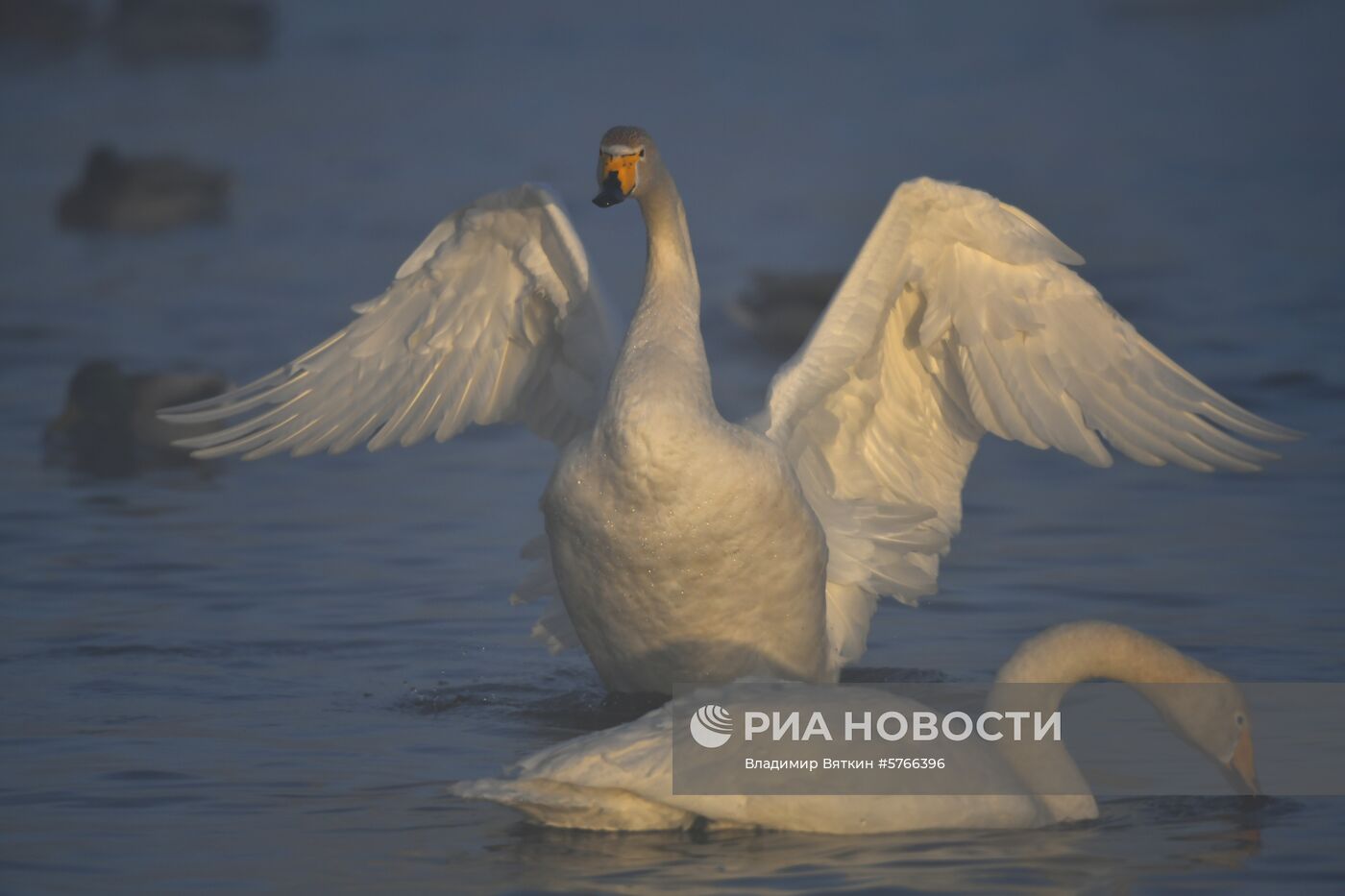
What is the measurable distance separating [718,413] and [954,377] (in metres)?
1.47

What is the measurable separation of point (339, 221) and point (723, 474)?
55.9ft

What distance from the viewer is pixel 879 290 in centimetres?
898

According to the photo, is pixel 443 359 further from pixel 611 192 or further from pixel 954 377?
pixel 954 377

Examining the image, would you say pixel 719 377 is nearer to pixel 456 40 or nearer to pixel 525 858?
pixel 525 858

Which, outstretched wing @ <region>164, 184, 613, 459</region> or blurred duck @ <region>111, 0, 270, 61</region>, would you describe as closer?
outstretched wing @ <region>164, 184, 613, 459</region>

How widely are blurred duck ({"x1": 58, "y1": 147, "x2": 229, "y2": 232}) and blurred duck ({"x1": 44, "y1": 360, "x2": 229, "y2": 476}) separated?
9.81 meters

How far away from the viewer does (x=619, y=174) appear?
8406 mm

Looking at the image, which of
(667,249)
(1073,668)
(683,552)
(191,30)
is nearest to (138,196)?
(191,30)

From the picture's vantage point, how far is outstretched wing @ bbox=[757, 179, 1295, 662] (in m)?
8.90

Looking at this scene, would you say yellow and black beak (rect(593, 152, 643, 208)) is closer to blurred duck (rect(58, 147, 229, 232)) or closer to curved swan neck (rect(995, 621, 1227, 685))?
curved swan neck (rect(995, 621, 1227, 685))

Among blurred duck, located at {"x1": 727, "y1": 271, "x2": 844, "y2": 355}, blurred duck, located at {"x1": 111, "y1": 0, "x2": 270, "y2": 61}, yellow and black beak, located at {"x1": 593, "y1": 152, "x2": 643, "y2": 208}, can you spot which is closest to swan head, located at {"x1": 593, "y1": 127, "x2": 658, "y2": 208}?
yellow and black beak, located at {"x1": 593, "y1": 152, "x2": 643, "y2": 208}

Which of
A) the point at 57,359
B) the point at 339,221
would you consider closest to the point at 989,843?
the point at 57,359

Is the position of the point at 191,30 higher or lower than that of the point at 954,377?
higher

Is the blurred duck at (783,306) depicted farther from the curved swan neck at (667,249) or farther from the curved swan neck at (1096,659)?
the curved swan neck at (1096,659)
